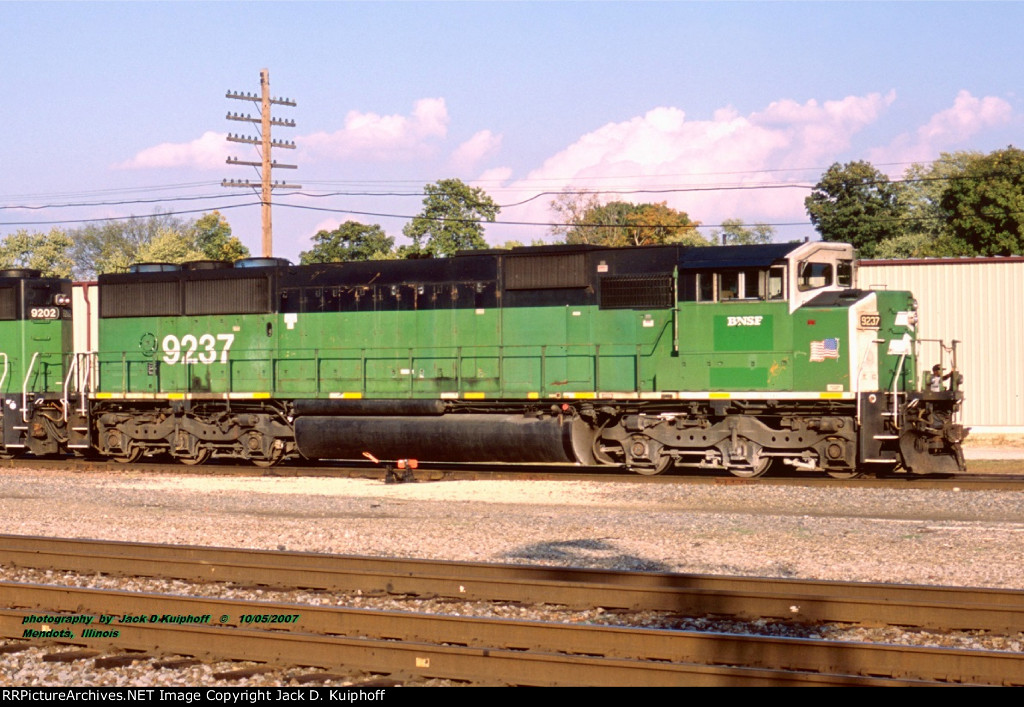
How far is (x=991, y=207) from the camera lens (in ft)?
156

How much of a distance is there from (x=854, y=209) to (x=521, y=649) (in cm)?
5914

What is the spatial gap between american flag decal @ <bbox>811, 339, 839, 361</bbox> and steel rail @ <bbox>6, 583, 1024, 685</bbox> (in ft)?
32.3

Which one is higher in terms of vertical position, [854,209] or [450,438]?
[854,209]

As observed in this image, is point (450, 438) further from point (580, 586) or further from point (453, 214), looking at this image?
point (453, 214)

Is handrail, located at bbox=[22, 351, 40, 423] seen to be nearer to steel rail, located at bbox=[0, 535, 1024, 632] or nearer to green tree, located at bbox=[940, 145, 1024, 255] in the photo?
steel rail, located at bbox=[0, 535, 1024, 632]

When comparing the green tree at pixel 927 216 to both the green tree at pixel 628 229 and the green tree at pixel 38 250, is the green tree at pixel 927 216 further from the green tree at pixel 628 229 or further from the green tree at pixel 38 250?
the green tree at pixel 38 250

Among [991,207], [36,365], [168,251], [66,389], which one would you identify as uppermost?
[991,207]

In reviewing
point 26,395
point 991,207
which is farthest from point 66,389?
point 991,207

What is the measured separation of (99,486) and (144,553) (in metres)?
7.23

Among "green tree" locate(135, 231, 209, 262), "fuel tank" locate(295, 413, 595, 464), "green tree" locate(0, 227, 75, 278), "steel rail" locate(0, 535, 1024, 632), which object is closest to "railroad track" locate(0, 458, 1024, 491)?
"fuel tank" locate(295, 413, 595, 464)

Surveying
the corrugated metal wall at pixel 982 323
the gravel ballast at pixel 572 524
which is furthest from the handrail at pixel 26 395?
the corrugated metal wall at pixel 982 323

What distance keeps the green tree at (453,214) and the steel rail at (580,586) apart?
52843mm

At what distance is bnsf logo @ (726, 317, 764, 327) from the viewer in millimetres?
15625

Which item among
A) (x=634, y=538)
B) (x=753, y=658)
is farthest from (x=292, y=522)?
(x=753, y=658)
